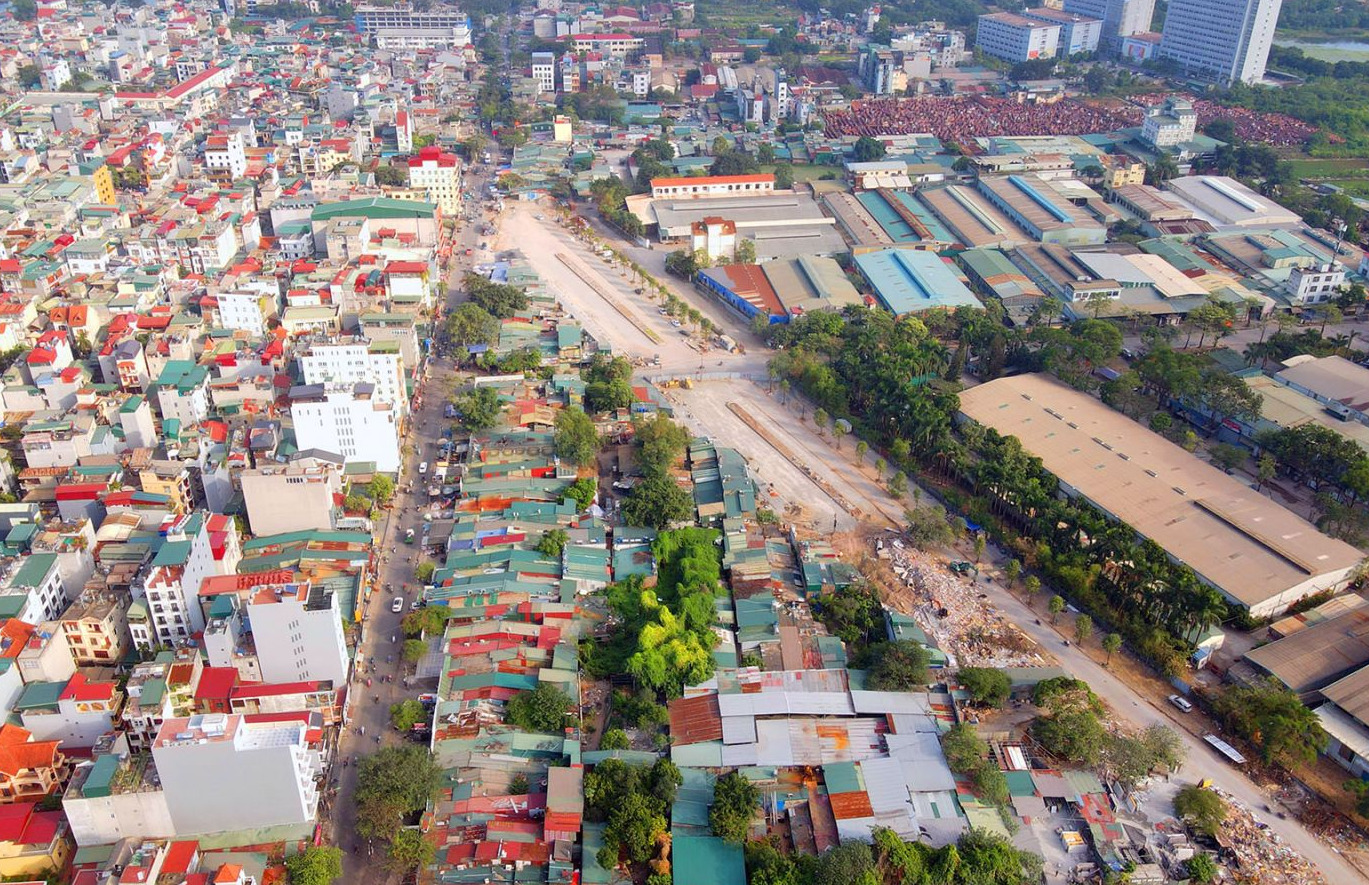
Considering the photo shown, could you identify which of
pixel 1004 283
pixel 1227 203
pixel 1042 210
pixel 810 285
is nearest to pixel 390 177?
pixel 810 285

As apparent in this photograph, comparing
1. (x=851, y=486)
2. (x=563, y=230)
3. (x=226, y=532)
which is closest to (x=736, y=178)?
(x=563, y=230)

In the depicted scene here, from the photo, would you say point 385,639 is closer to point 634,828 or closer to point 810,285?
point 634,828

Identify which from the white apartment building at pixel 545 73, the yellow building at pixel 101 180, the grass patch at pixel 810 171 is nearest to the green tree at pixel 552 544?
the yellow building at pixel 101 180

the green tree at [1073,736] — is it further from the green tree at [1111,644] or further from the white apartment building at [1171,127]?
the white apartment building at [1171,127]

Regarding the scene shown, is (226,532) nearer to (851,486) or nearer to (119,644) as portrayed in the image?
(119,644)

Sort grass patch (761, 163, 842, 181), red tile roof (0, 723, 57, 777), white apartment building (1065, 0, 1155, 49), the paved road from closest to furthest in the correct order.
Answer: red tile roof (0, 723, 57, 777)
the paved road
grass patch (761, 163, 842, 181)
white apartment building (1065, 0, 1155, 49)

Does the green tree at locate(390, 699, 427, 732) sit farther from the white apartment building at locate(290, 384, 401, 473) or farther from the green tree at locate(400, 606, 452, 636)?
the white apartment building at locate(290, 384, 401, 473)

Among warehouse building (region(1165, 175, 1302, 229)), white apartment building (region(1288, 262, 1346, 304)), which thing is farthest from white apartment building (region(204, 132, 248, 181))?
white apartment building (region(1288, 262, 1346, 304))
